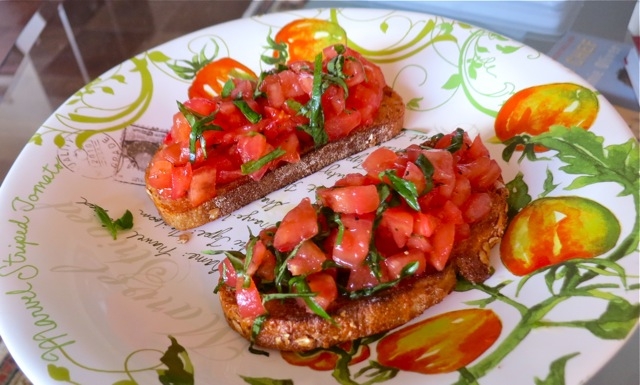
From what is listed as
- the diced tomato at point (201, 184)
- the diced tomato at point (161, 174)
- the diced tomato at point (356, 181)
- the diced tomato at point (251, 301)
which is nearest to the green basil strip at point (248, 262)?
the diced tomato at point (251, 301)

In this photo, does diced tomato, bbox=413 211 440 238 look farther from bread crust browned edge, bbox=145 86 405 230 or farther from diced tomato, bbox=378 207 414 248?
bread crust browned edge, bbox=145 86 405 230

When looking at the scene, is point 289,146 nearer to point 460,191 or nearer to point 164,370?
point 460,191

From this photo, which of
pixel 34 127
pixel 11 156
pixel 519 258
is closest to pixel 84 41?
pixel 34 127

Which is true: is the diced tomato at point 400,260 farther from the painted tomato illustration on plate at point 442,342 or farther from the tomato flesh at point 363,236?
the painted tomato illustration on plate at point 442,342

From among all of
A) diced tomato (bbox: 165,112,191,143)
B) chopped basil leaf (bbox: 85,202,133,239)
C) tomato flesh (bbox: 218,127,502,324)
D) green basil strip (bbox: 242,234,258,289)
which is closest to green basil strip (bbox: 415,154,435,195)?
tomato flesh (bbox: 218,127,502,324)

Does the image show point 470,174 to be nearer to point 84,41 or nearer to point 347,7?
point 347,7

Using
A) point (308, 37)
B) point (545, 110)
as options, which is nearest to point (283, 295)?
point (545, 110)
